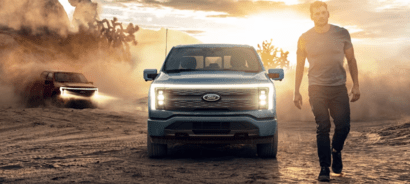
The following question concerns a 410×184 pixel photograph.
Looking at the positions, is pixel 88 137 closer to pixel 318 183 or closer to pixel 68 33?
pixel 318 183

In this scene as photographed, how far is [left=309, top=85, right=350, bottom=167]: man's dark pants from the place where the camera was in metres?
5.14

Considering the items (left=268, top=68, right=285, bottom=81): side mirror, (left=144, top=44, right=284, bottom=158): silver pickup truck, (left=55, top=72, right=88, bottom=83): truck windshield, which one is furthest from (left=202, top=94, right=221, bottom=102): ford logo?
(left=55, top=72, right=88, bottom=83): truck windshield

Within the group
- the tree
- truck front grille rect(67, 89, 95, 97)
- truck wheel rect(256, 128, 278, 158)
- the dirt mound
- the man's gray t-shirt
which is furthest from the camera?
the tree

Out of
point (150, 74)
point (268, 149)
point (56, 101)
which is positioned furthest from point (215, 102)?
point (56, 101)

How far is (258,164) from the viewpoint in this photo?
6.35m

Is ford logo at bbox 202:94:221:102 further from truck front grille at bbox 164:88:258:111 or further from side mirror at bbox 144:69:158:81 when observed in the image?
side mirror at bbox 144:69:158:81

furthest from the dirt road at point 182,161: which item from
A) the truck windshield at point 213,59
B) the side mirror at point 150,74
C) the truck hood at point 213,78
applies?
the truck windshield at point 213,59

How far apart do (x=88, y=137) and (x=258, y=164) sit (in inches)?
212

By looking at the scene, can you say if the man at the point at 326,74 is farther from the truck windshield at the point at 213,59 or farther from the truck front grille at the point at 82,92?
the truck front grille at the point at 82,92

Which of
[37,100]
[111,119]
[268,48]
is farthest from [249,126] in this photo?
[268,48]

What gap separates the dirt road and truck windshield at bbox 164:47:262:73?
1.49 meters

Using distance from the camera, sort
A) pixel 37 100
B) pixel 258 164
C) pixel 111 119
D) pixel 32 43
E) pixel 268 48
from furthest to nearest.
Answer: pixel 268 48 → pixel 32 43 → pixel 37 100 → pixel 111 119 → pixel 258 164

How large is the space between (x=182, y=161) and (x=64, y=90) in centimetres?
1164

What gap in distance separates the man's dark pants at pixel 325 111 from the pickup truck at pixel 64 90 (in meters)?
13.6
